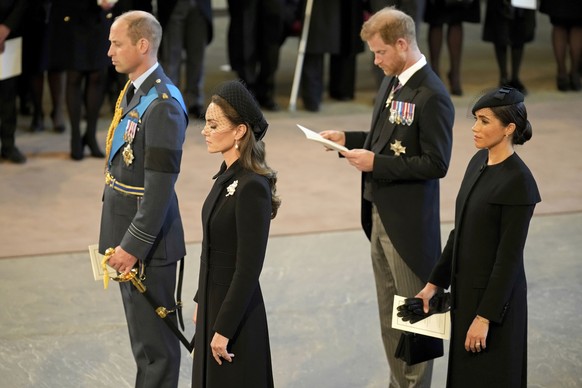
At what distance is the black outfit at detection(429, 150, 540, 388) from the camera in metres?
→ 3.73

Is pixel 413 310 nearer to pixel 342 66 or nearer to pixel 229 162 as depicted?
pixel 229 162

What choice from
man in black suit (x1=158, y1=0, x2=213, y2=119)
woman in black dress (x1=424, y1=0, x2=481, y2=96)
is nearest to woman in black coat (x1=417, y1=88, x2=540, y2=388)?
man in black suit (x1=158, y1=0, x2=213, y2=119)

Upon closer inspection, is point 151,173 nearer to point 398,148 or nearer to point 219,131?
point 219,131

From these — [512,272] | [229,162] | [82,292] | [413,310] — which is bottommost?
[82,292]

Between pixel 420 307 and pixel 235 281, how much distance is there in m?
0.86

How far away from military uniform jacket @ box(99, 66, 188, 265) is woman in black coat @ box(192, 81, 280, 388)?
462 mm

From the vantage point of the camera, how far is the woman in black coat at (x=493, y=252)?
3.73 meters

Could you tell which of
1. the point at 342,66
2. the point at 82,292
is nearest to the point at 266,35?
the point at 342,66

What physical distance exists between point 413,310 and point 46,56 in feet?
17.3

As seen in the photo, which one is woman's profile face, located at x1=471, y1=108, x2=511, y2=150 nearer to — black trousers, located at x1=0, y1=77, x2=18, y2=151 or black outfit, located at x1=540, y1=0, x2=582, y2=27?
black trousers, located at x1=0, y1=77, x2=18, y2=151

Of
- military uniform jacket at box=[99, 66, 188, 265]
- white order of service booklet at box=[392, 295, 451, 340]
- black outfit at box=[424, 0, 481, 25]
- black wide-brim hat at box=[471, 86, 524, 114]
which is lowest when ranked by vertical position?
white order of service booklet at box=[392, 295, 451, 340]

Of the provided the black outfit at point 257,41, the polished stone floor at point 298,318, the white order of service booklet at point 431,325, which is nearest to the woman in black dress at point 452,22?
the black outfit at point 257,41

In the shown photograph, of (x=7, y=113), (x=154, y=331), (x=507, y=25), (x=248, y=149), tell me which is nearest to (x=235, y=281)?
(x=248, y=149)

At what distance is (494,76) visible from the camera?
11508 mm
